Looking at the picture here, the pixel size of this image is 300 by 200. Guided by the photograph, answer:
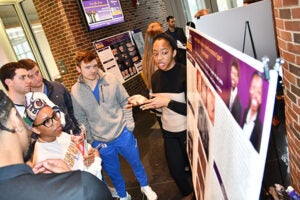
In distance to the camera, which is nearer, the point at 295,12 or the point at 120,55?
the point at 295,12

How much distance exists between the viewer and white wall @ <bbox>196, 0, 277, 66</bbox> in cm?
269

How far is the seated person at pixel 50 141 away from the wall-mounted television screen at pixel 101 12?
3.72 m

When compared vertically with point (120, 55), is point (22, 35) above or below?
above

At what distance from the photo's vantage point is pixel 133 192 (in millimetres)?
3268

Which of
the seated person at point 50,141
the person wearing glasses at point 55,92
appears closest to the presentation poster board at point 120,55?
the person wearing glasses at point 55,92

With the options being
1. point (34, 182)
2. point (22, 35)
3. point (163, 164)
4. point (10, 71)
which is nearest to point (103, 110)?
point (10, 71)

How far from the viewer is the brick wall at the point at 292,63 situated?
1.41 m

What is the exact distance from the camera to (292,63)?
1.54m

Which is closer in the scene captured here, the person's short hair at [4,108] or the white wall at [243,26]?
the person's short hair at [4,108]

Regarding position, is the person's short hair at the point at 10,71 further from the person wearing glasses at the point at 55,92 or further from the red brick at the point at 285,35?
the red brick at the point at 285,35

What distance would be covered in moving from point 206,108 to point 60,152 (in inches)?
45.6

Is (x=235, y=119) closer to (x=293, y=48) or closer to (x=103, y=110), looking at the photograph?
(x=293, y=48)

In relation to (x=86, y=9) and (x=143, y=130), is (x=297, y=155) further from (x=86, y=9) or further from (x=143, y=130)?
(x=86, y=9)

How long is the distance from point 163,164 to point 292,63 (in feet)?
8.43
